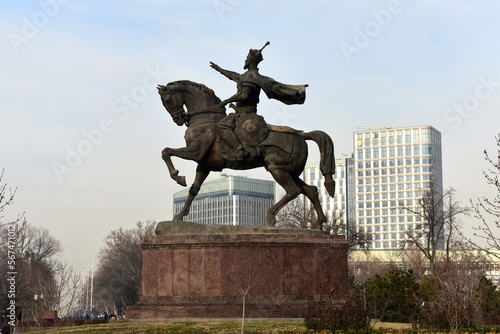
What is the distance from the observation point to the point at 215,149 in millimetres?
17031

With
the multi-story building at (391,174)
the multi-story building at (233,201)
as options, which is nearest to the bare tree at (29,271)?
the multi-story building at (233,201)

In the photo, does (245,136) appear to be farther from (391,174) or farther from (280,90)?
(391,174)

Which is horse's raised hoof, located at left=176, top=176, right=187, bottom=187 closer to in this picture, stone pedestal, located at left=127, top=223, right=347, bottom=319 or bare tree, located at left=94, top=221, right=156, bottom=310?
stone pedestal, located at left=127, top=223, right=347, bottom=319

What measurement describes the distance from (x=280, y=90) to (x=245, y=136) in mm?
1511

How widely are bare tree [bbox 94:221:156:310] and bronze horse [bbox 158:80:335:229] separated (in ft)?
111

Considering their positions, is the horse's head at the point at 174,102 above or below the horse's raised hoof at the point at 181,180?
above

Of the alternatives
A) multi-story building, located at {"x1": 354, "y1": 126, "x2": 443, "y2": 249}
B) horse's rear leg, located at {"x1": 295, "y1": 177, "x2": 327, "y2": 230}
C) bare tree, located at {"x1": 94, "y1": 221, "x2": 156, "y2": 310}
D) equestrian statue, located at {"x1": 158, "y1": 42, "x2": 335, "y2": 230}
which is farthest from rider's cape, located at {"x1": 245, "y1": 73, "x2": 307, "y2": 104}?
multi-story building, located at {"x1": 354, "y1": 126, "x2": 443, "y2": 249}

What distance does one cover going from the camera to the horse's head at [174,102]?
17516 millimetres

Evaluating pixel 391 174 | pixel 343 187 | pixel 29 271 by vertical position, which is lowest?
pixel 29 271

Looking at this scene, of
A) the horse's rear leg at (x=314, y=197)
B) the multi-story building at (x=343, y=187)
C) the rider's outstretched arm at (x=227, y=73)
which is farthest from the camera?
the multi-story building at (x=343, y=187)

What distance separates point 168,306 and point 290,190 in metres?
3.85

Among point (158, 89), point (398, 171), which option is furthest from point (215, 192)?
point (158, 89)

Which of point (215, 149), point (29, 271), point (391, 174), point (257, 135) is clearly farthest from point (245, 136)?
point (391, 174)

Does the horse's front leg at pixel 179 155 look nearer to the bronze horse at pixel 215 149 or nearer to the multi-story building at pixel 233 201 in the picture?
the bronze horse at pixel 215 149
